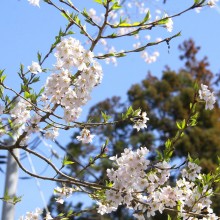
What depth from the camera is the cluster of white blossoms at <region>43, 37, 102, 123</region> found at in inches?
90.4

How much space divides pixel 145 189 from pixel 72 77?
68cm

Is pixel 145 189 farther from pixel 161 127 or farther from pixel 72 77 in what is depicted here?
pixel 161 127

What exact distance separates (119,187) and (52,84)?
612mm

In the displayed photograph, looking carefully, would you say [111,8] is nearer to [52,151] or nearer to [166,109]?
[52,151]

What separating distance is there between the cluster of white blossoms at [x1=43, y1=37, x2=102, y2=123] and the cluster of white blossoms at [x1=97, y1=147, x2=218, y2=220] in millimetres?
376

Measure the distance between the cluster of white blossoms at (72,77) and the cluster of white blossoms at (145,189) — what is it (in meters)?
0.38

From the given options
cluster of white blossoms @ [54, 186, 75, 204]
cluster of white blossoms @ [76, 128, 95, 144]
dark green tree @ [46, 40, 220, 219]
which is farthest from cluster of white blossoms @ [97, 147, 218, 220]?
dark green tree @ [46, 40, 220, 219]

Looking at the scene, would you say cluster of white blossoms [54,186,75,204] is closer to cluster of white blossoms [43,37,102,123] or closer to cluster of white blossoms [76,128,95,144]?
cluster of white blossoms [76,128,95,144]

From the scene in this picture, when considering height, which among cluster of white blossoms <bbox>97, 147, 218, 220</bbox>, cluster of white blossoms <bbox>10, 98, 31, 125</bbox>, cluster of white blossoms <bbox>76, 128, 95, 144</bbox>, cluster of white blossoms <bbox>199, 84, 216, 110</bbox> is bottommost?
cluster of white blossoms <bbox>97, 147, 218, 220</bbox>

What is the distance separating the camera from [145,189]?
2.42m

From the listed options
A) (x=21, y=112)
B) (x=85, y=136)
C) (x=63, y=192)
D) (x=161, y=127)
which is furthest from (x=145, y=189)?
(x=161, y=127)

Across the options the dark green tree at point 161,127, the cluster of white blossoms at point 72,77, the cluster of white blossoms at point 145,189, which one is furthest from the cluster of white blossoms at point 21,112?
the dark green tree at point 161,127

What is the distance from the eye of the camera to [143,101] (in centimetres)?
1312

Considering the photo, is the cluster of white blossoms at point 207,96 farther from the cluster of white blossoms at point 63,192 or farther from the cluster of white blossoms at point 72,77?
the cluster of white blossoms at point 63,192
